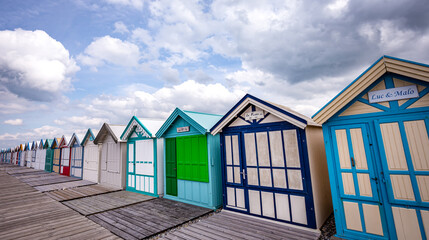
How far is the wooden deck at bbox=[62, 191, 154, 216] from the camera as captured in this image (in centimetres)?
753

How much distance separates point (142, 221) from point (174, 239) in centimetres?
181

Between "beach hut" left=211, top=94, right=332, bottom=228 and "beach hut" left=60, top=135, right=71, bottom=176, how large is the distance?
17.6 metres

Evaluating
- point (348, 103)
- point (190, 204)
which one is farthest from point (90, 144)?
point (348, 103)

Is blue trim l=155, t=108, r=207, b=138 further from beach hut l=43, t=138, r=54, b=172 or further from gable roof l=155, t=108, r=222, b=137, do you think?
beach hut l=43, t=138, r=54, b=172

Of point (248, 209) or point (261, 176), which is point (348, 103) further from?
point (248, 209)

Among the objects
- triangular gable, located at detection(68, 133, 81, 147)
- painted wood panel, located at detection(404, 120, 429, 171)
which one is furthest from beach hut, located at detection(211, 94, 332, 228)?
triangular gable, located at detection(68, 133, 81, 147)

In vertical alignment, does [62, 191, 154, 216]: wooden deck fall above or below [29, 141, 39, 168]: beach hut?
below

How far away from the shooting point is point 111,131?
11.3 m

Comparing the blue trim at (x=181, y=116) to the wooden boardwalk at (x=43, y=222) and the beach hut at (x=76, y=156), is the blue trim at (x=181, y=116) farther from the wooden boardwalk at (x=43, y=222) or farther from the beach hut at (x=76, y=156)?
the beach hut at (x=76, y=156)

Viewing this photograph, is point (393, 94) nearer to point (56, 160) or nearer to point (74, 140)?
point (74, 140)

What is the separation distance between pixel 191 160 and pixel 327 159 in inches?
190

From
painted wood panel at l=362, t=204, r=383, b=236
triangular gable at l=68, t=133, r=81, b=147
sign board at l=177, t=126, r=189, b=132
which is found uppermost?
triangular gable at l=68, t=133, r=81, b=147

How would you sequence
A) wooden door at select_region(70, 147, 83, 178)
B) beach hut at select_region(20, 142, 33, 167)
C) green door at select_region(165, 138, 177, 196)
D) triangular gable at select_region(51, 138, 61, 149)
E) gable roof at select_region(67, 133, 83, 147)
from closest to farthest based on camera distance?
green door at select_region(165, 138, 177, 196)
wooden door at select_region(70, 147, 83, 178)
gable roof at select_region(67, 133, 83, 147)
triangular gable at select_region(51, 138, 61, 149)
beach hut at select_region(20, 142, 33, 167)

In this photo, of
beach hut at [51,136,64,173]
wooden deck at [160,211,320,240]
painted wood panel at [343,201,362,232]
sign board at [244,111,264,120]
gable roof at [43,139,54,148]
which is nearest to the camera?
painted wood panel at [343,201,362,232]
